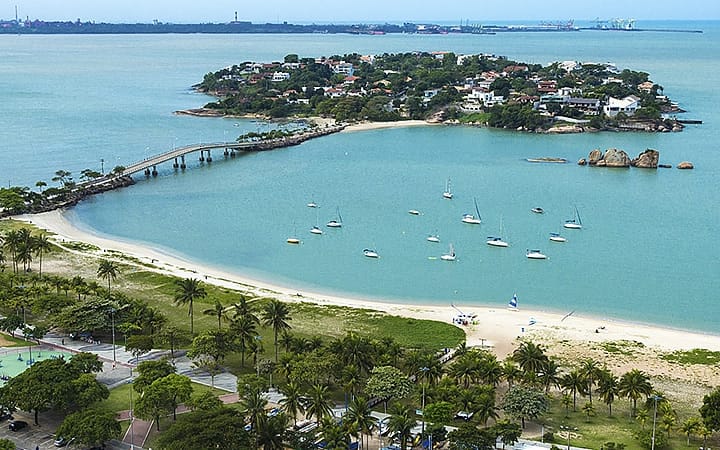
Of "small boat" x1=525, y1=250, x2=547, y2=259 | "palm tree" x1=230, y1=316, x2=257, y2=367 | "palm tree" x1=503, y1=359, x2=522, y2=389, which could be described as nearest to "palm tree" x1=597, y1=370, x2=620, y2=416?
"palm tree" x1=503, y1=359, x2=522, y2=389

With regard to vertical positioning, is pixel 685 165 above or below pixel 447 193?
above

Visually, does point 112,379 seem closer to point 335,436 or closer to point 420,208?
point 335,436

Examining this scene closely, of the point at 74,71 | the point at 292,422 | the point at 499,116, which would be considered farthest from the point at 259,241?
the point at 74,71

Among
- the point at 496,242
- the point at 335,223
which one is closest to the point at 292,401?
the point at 496,242

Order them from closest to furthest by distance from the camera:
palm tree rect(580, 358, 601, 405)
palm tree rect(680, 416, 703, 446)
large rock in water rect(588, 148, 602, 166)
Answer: palm tree rect(680, 416, 703, 446)
palm tree rect(580, 358, 601, 405)
large rock in water rect(588, 148, 602, 166)

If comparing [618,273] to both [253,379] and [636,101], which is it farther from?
[636,101]

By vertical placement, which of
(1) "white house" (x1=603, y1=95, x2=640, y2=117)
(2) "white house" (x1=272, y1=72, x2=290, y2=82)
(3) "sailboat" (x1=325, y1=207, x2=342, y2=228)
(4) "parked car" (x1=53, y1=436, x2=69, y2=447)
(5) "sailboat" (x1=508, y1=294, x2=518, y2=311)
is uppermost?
(2) "white house" (x1=272, y1=72, x2=290, y2=82)

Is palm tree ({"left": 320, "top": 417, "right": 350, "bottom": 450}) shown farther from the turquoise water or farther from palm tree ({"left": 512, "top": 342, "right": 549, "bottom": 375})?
the turquoise water
